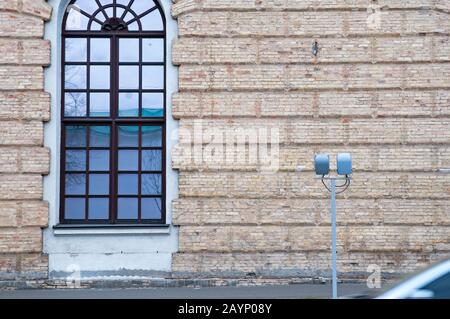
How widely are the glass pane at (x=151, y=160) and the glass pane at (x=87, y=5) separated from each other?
3172 millimetres

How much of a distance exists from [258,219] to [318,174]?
1.57 m

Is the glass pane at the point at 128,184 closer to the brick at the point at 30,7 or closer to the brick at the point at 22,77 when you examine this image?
the brick at the point at 22,77

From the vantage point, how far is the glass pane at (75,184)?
649 inches

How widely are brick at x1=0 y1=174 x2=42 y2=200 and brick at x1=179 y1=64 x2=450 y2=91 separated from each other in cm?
352

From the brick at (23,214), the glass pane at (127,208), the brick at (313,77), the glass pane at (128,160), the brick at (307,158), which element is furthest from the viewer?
the glass pane at (128,160)

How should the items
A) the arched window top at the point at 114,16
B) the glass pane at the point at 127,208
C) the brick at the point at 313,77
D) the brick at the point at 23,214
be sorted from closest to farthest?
the brick at the point at 23,214, the brick at the point at 313,77, the glass pane at the point at 127,208, the arched window top at the point at 114,16

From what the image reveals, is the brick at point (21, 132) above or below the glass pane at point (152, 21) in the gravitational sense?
below

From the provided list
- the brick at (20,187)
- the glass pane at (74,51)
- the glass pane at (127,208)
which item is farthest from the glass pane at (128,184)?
the glass pane at (74,51)

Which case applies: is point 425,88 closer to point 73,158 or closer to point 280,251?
point 280,251

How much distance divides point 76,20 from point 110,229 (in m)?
4.41

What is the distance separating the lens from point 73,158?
16.5 m

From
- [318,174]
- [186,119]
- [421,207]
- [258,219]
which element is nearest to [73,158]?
[186,119]

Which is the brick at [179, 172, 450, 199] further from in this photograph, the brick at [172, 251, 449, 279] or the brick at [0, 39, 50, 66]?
the brick at [0, 39, 50, 66]

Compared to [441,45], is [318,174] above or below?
below
